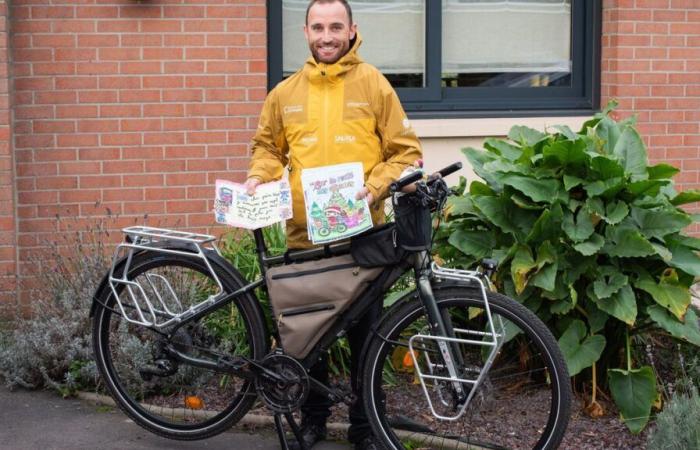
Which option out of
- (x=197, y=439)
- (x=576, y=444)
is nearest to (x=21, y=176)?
(x=197, y=439)

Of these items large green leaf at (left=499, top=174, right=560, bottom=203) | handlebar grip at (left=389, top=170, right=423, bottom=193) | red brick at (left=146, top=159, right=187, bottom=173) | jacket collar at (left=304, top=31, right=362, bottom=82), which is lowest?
large green leaf at (left=499, top=174, right=560, bottom=203)

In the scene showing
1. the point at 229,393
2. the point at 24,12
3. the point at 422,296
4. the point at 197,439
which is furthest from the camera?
the point at 24,12

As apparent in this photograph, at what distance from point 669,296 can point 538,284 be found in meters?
0.59

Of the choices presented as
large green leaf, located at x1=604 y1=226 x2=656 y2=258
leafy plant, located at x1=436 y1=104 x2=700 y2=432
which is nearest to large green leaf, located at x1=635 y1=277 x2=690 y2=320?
Answer: leafy plant, located at x1=436 y1=104 x2=700 y2=432

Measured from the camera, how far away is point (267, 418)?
498 cm

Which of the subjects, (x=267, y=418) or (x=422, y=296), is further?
(x=267, y=418)

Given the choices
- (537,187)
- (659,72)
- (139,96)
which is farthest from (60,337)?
(659,72)

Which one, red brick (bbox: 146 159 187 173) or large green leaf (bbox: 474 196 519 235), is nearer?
large green leaf (bbox: 474 196 519 235)

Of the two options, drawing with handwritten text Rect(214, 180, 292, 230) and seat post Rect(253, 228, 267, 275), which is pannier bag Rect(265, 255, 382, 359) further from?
drawing with handwritten text Rect(214, 180, 292, 230)

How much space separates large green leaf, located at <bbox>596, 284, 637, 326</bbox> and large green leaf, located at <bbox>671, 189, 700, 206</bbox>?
0.56 m

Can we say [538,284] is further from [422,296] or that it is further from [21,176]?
[21,176]

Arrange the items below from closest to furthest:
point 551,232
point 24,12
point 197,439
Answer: point 197,439 < point 551,232 < point 24,12

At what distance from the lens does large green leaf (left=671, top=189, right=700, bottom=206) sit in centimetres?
508

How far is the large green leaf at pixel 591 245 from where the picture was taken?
188 inches
